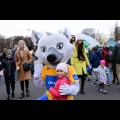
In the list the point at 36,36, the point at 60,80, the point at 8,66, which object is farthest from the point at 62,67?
the point at 8,66

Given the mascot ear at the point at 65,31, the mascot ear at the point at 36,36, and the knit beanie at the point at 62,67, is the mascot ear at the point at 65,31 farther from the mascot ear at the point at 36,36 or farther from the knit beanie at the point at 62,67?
the knit beanie at the point at 62,67

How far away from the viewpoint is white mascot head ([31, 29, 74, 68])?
4.63 metres

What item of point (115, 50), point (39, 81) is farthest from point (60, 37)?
point (115, 50)

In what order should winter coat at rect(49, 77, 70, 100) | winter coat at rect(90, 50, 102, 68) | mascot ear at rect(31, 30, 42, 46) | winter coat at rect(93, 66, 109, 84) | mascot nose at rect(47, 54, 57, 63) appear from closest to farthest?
1. winter coat at rect(49, 77, 70, 100)
2. mascot nose at rect(47, 54, 57, 63)
3. mascot ear at rect(31, 30, 42, 46)
4. winter coat at rect(93, 66, 109, 84)
5. winter coat at rect(90, 50, 102, 68)

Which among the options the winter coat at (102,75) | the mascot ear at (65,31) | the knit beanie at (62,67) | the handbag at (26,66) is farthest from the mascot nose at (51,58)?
the winter coat at (102,75)

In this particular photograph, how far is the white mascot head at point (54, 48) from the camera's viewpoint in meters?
4.63

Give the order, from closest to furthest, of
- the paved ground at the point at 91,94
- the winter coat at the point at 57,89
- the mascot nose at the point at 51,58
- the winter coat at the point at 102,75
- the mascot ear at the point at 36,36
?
the winter coat at the point at 57,89, the mascot nose at the point at 51,58, the mascot ear at the point at 36,36, the paved ground at the point at 91,94, the winter coat at the point at 102,75

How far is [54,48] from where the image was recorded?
4664mm

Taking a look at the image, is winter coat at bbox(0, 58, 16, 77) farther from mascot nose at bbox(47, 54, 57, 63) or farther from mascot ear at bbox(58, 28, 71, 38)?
mascot nose at bbox(47, 54, 57, 63)

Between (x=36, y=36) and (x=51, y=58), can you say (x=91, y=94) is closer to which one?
(x=36, y=36)

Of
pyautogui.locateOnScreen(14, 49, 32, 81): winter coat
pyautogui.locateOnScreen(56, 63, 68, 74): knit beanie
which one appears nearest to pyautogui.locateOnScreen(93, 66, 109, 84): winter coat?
pyautogui.locateOnScreen(14, 49, 32, 81): winter coat

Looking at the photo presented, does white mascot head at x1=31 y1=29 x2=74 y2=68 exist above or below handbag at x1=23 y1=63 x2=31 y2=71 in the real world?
above

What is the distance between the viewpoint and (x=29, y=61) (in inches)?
308
